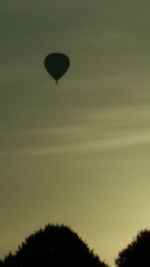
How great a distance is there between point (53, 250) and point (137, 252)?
8.33 metres

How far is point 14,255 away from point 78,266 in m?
7.10

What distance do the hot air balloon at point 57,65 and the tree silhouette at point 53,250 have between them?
15.7 meters

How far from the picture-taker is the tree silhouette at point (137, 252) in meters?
78.4

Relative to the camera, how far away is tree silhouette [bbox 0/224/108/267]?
259 ft

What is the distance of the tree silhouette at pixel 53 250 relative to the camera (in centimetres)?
7900

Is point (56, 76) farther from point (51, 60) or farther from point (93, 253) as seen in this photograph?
point (93, 253)

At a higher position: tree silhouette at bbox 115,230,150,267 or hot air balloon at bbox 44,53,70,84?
hot air balloon at bbox 44,53,70,84

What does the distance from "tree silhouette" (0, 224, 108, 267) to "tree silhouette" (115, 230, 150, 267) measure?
3173 mm

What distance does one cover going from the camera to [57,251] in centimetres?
7888

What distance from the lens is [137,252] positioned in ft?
261

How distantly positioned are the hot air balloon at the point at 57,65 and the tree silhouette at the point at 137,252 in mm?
18211

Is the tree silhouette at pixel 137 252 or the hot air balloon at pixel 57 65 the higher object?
the hot air balloon at pixel 57 65

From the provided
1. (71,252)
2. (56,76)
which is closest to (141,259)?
(71,252)

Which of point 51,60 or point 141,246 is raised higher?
point 51,60
